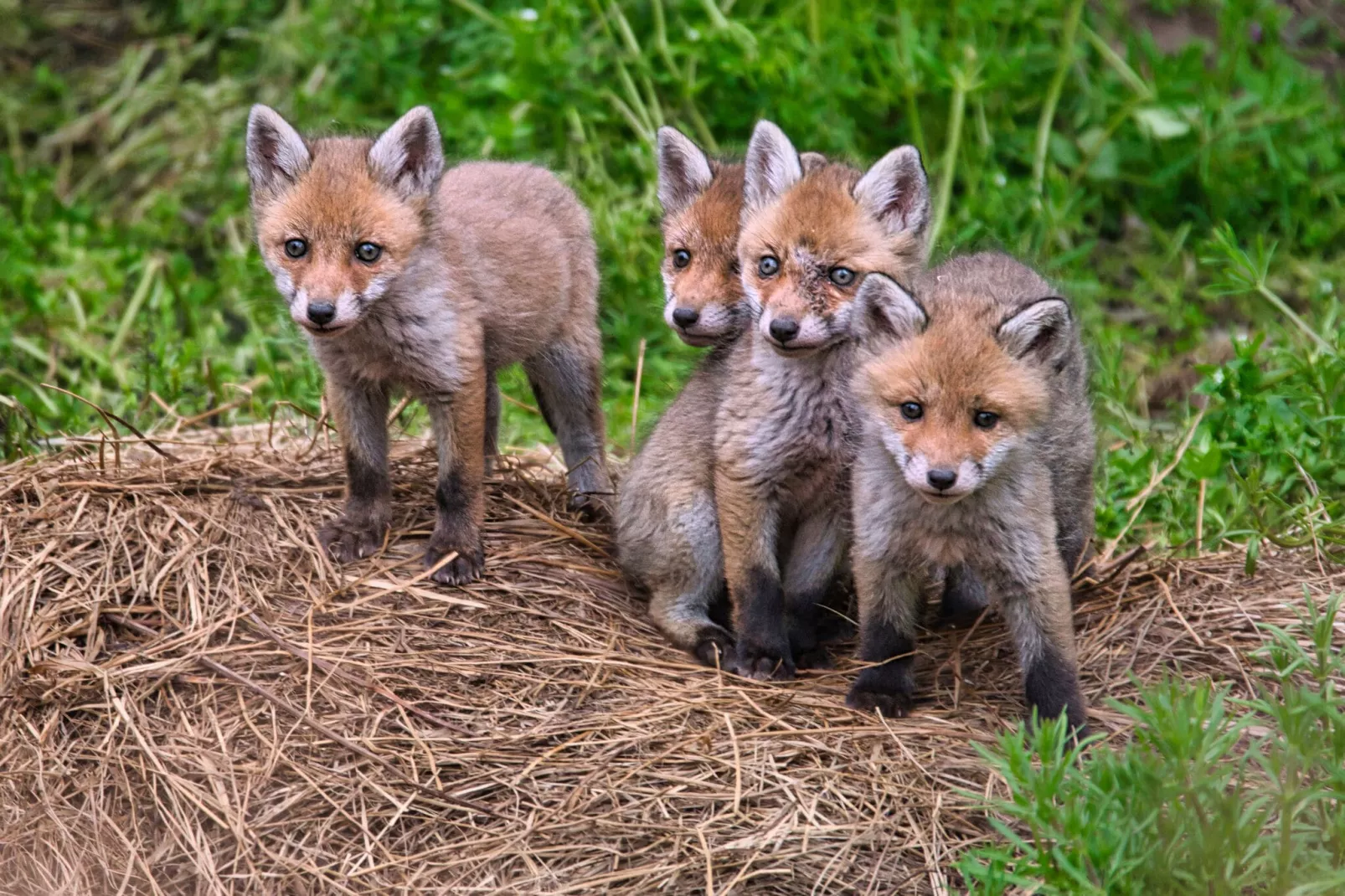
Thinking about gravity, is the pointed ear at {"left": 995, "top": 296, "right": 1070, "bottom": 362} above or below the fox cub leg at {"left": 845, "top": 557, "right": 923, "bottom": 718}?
above

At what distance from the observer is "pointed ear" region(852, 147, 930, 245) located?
4.52 meters

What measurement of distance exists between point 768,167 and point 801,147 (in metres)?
2.68

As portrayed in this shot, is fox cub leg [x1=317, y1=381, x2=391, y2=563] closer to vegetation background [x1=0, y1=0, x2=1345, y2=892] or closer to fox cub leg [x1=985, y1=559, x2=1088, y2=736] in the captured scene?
vegetation background [x1=0, y1=0, x2=1345, y2=892]

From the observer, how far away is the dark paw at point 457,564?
4754mm

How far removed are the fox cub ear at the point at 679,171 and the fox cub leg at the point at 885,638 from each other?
1503 mm

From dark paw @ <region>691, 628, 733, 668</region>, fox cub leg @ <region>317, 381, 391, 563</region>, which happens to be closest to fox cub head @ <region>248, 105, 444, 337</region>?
fox cub leg @ <region>317, 381, 391, 563</region>

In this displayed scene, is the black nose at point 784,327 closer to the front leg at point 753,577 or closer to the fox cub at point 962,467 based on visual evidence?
the fox cub at point 962,467

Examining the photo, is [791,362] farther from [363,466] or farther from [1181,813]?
[1181,813]

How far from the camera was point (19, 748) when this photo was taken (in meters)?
3.95

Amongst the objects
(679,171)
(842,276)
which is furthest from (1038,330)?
(679,171)

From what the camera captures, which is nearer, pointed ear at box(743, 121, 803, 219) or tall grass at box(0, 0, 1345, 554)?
pointed ear at box(743, 121, 803, 219)

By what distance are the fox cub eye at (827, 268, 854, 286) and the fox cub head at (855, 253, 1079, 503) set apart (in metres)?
0.35

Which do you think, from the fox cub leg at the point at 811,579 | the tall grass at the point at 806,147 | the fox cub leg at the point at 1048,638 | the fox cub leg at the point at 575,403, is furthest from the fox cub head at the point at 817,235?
the tall grass at the point at 806,147

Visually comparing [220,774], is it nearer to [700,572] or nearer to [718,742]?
[718,742]
